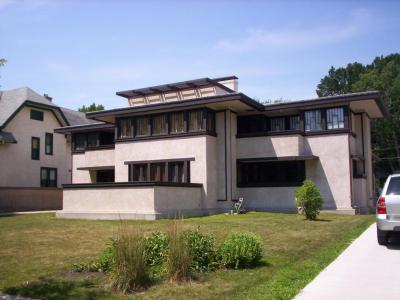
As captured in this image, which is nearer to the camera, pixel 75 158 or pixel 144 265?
pixel 144 265

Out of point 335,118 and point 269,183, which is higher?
point 335,118

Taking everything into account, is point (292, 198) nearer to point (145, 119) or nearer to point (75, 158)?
point (145, 119)

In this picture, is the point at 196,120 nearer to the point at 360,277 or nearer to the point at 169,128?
the point at 169,128

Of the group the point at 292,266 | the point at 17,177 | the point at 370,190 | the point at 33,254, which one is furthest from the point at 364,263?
the point at 17,177

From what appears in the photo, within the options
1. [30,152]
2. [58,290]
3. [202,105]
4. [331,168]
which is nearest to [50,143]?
[30,152]

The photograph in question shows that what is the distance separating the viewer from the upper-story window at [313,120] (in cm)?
2675

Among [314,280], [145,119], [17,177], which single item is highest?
[145,119]

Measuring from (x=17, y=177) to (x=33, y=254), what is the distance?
90.7 ft

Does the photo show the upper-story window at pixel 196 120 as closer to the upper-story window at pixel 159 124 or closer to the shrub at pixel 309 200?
the upper-story window at pixel 159 124

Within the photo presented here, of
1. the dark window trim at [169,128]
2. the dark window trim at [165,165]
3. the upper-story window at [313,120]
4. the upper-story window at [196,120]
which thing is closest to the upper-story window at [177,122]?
the dark window trim at [169,128]

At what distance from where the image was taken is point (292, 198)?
2688 cm

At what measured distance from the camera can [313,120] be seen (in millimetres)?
26969

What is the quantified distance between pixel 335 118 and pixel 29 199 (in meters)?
22.7

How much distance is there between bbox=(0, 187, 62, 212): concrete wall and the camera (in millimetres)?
33031
